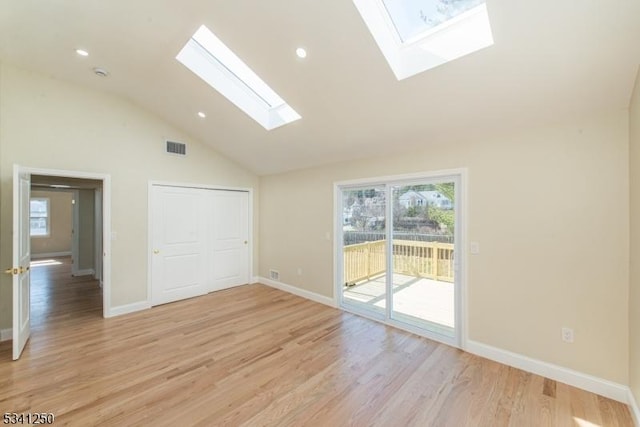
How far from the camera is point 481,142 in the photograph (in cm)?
295

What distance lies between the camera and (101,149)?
3967 millimetres

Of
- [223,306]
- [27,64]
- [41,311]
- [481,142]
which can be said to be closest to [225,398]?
[223,306]

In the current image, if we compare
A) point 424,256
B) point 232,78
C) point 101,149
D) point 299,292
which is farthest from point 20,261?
point 424,256

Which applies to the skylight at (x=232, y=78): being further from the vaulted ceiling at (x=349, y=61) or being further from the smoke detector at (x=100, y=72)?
the smoke detector at (x=100, y=72)

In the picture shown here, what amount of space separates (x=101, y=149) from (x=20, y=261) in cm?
181

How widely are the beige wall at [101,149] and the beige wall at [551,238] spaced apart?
4190mm

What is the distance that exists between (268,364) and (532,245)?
290 cm

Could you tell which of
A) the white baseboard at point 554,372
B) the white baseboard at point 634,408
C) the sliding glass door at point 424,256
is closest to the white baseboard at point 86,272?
the sliding glass door at point 424,256

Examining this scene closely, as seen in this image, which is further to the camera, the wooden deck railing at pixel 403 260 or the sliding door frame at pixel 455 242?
the wooden deck railing at pixel 403 260

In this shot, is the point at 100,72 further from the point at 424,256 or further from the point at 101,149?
the point at 424,256

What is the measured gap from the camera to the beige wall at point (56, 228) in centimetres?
899

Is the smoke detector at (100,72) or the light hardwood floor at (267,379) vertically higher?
the smoke detector at (100,72)

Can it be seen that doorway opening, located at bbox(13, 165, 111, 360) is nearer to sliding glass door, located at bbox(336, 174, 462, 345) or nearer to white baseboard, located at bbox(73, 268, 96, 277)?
white baseboard, located at bbox(73, 268, 96, 277)

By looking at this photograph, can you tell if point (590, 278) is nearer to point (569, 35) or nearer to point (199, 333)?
point (569, 35)
